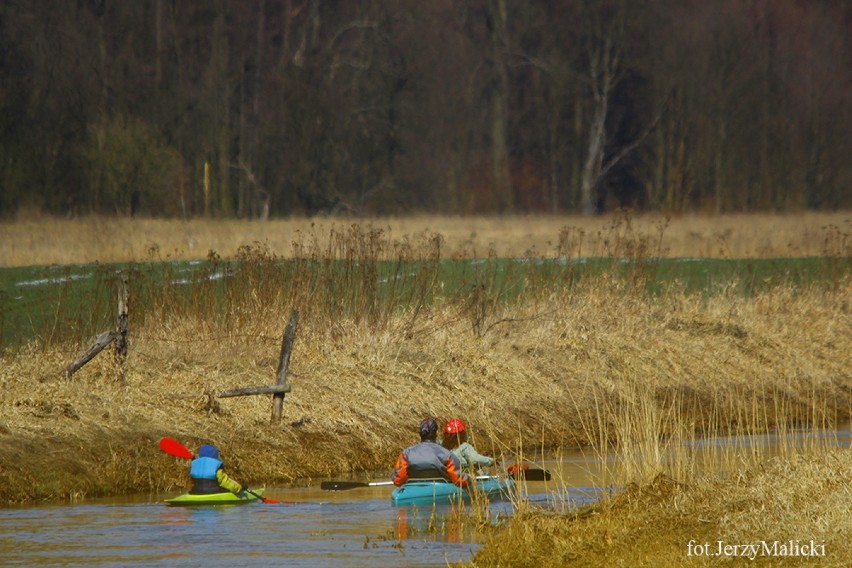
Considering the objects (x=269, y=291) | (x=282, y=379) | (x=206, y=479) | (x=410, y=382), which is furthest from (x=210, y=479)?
(x=269, y=291)

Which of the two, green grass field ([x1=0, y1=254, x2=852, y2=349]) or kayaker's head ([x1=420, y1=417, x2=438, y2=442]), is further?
green grass field ([x1=0, y1=254, x2=852, y2=349])

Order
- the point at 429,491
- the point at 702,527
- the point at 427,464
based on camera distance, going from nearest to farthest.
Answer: the point at 702,527, the point at 429,491, the point at 427,464

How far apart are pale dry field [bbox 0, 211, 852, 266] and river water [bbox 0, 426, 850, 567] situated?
48.2 feet

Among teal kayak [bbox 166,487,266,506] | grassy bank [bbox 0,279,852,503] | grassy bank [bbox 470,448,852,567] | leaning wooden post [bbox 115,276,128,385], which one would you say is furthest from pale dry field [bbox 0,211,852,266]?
grassy bank [bbox 470,448,852,567]

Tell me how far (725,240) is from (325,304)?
53.3 ft

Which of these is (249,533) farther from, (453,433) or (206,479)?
(453,433)

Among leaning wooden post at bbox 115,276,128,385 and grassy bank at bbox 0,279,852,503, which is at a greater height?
leaning wooden post at bbox 115,276,128,385

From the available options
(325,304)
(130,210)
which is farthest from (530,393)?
(130,210)

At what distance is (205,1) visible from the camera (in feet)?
169

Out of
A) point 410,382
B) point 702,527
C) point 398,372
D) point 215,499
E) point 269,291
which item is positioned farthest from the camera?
point 269,291

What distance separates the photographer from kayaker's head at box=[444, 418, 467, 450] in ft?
45.7

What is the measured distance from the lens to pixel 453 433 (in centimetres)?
1395

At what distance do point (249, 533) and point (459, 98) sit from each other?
1802 inches

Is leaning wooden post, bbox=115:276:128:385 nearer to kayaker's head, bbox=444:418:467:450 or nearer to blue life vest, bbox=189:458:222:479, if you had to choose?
blue life vest, bbox=189:458:222:479
